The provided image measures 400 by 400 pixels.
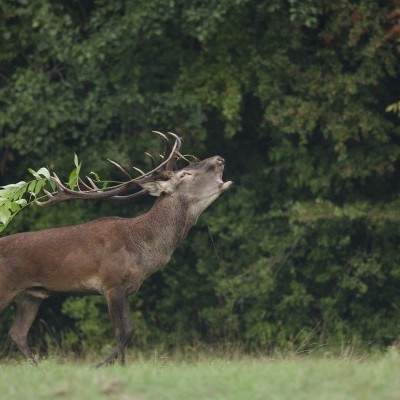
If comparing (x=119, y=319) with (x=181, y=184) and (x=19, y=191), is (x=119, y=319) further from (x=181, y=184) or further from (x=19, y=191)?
(x=19, y=191)

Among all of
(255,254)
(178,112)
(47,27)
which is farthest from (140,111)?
(255,254)

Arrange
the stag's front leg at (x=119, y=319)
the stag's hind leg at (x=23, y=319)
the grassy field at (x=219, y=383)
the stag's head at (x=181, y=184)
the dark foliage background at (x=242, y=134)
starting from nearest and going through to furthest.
→ the grassy field at (x=219, y=383) < the stag's front leg at (x=119, y=319) < the stag's hind leg at (x=23, y=319) < the stag's head at (x=181, y=184) < the dark foliage background at (x=242, y=134)

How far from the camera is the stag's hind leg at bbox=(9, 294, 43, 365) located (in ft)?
36.5

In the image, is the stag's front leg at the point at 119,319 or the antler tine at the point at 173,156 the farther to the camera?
the antler tine at the point at 173,156

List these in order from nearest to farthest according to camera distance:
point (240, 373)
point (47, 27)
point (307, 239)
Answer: point (240, 373) → point (47, 27) → point (307, 239)

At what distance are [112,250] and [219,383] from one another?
3.21 meters

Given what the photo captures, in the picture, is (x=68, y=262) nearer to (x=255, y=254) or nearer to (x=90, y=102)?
(x=90, y=102)

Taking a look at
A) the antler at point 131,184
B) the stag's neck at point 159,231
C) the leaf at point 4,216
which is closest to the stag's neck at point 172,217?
the stag's neck at point 159,231

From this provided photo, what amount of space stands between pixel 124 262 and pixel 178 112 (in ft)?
20.0

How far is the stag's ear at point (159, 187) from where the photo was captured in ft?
36.8

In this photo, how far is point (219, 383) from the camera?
778cm

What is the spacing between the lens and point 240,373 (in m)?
8.14

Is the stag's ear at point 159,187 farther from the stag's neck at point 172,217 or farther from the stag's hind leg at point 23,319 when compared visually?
the stag's hind leg at point 23,319

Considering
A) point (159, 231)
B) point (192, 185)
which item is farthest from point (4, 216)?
point (192, 185)
